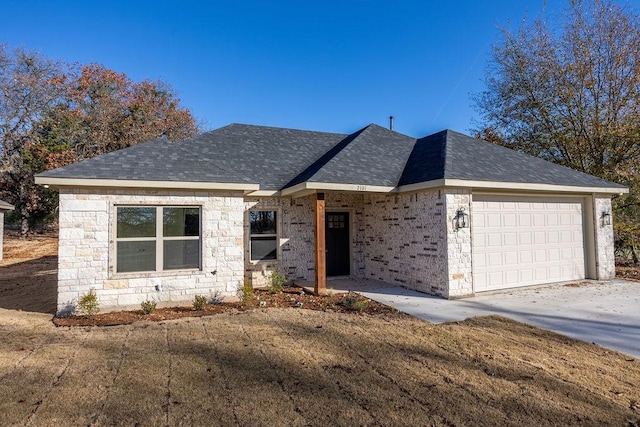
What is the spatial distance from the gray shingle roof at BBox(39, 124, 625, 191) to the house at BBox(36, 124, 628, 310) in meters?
0.06

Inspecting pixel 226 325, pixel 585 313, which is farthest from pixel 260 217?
pixel 585 313

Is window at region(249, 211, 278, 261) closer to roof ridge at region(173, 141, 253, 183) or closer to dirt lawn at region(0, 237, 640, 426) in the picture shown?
roof ridge at region(173, 141, 253, 183)

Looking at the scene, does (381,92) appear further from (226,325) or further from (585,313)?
(226,325)

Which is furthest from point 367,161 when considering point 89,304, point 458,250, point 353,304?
point 89,304

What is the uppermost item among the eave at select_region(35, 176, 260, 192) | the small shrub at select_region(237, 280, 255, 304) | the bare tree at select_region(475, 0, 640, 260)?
the bare tree at select_region(475, 0, 640, 260)

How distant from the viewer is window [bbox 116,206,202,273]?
7.38 meters

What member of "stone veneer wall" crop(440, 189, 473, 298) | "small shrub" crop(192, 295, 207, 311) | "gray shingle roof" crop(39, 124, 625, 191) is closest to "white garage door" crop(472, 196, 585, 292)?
"stone veneer wall" crop(440, 189, 473, 298)

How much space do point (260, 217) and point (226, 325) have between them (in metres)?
4.54

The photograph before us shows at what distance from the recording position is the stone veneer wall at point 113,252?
276 inches

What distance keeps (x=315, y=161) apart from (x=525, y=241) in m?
6.54

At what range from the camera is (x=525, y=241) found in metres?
9.59

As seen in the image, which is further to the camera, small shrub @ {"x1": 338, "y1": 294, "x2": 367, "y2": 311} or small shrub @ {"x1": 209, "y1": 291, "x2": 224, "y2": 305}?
small shrub @ {"x1": 209, "y1": 291, "x2": 224, "y2": 305}

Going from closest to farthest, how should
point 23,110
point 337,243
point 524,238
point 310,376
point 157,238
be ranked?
1. point 310,376
2. point 157,238
3. point 524,238
4. point 337,243
5. point 23,110

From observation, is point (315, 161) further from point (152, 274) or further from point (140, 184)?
point (152, 274)
